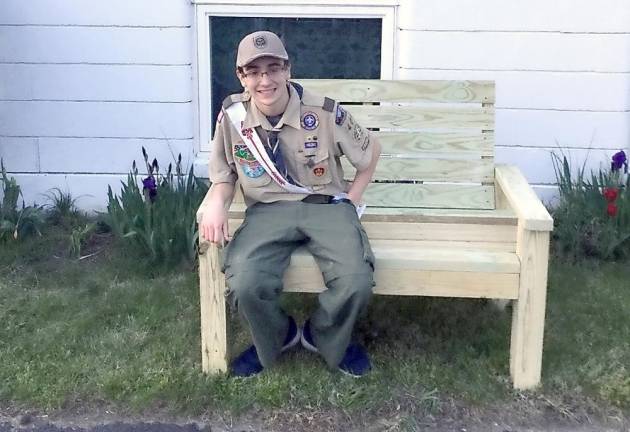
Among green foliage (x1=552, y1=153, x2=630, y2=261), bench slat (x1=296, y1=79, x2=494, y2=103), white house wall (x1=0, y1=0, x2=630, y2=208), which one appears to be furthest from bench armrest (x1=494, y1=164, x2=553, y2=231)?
white house wall (x1=0, y1=0, x2=630, y2=208)

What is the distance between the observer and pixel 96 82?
4652mm

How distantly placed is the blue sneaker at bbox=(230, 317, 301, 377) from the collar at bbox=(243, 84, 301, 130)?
0.77m

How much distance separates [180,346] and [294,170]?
879 mm

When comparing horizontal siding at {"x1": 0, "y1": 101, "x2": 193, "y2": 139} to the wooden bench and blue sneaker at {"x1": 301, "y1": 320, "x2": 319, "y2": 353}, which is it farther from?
blue sneaker at {"x1": 301, "y1": 320, "x2": 319, "y2": 353}

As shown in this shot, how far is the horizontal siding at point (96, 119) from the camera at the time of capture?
467 centimetres

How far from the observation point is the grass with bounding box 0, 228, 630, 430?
310 cm

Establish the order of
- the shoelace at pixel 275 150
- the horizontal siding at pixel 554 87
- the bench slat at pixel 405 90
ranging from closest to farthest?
the shoelace at pixel 275 150
the bench slat at pixel 405 90
the horizontal siding at pixel 554 87

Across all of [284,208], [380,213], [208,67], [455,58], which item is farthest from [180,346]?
[455,58]

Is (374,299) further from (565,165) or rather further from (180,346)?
(565,165)

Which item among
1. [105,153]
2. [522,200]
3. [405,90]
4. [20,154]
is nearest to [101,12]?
[105,153]

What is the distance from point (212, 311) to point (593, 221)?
2.08m

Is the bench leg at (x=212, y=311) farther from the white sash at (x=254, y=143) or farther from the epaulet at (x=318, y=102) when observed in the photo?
the epaulet at (x=318, y=102)

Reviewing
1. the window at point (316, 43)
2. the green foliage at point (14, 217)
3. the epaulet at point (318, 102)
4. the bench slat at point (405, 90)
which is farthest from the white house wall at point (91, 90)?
the epaulet at point (318, 102)

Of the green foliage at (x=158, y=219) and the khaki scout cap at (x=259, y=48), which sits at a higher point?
the khaki scout cap at (x=259, y=48)
